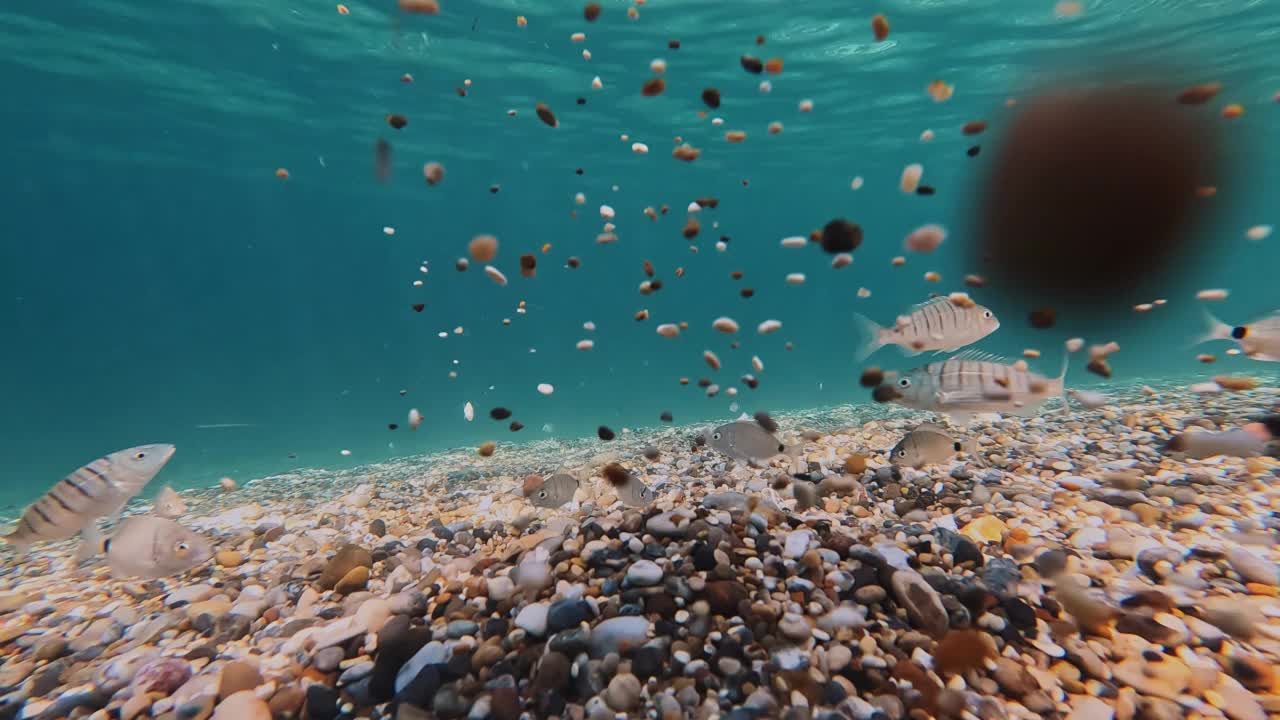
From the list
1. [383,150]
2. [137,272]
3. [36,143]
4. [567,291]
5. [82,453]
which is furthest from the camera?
[567,291]

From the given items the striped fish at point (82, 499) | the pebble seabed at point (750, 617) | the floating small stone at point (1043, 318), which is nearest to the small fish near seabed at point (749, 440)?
the pebble seabed at point (750, 617)

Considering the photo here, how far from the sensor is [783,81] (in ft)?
74.3

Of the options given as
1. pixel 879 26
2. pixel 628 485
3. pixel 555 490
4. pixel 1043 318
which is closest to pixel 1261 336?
pixel 1043 318

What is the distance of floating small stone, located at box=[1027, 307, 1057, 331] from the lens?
324cm

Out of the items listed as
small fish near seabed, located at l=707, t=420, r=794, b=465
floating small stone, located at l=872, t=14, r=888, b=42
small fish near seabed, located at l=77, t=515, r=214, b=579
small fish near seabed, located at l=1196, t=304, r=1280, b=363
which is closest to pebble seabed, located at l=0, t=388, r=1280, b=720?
small fish near seabed, located at l=77, t=515, r=214, b=579

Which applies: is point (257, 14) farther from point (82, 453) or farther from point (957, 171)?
point (957, 171)

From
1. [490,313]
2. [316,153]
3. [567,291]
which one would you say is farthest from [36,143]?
[567,291]

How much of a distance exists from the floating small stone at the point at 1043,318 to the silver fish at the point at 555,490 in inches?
131

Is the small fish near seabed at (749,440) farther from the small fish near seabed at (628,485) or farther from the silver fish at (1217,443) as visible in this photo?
the silver fish at (1217,443)

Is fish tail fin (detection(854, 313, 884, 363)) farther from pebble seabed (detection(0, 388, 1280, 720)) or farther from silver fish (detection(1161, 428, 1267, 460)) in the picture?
silver fish (detection(1161, 428, 1267, 460))

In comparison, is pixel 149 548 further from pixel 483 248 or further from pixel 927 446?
pixel 927 446

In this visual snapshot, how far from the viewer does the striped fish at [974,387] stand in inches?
133

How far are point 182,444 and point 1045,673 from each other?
2072 inches

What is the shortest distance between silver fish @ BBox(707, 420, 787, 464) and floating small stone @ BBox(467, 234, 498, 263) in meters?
2.24
